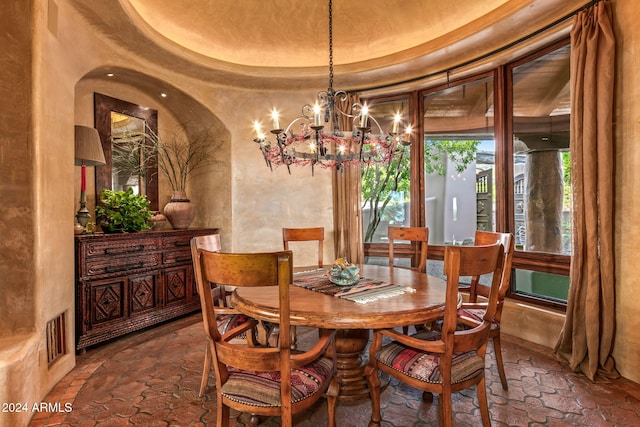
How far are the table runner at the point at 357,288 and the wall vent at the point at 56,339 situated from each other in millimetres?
1736

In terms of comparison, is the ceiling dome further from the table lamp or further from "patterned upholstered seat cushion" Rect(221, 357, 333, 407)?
"patterned upholstered seat cushion" Rect(221, 357, 333, 407)

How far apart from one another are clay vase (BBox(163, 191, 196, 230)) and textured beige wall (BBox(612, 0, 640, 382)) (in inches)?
155

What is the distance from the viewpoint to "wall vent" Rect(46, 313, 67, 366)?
2.38 metres

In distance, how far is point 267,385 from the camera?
1440 millimetres

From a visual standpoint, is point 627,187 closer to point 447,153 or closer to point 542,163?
point 542,163

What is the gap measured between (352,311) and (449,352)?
1.48 ft

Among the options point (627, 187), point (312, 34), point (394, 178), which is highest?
point (312, 34)

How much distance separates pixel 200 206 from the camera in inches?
179

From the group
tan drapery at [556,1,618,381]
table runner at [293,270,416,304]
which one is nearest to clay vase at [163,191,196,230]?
table runner at [293,270,416,304]

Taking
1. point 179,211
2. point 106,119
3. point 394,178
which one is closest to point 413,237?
point 394,178

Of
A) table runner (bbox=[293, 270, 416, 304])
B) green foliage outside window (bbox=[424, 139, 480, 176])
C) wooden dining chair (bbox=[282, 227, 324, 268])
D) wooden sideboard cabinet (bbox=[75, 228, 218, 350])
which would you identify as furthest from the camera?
green foliage outside window (bbox=[424, 139, 480, 176])

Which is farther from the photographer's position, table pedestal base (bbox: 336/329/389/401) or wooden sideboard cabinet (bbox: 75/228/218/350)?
wooden sideboard cabinet (bbox: 75/228/218/350)

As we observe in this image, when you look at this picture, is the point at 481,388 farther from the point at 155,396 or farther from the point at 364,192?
the point at 364,192

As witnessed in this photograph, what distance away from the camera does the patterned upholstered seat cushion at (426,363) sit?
5.20ft
